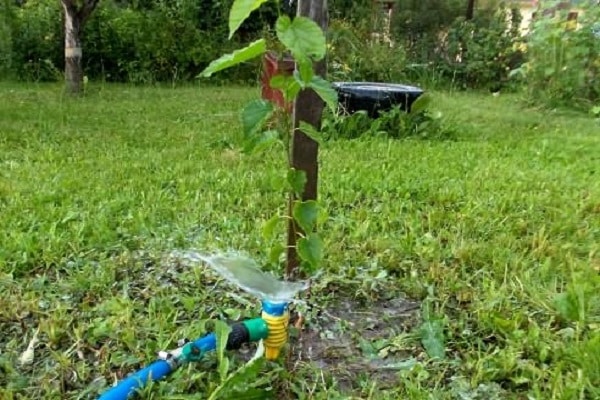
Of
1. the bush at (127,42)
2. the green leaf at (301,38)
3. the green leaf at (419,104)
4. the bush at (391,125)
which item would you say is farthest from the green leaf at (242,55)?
the bush at (127,42)

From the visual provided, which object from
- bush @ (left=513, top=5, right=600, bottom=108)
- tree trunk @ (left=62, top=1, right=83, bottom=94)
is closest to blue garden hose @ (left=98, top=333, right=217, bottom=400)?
tree trunk @ (left=62, top=1, right=83, bottom=94)

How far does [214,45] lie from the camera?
22.6 ft

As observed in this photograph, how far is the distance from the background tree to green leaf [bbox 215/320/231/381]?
4.54m

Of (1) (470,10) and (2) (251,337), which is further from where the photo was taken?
(1) (470,10)

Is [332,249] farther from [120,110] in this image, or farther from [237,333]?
[120,110]

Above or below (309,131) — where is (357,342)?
below

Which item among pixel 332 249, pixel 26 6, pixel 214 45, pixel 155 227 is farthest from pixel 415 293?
pixel 26 6

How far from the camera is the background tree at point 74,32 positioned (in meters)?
4.95

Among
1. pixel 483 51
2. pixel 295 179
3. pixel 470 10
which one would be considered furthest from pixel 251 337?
pixel 470 10

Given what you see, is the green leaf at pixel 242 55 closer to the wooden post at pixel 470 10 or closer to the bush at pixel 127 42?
the bush at pixel 127 42

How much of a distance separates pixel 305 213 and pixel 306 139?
19 cm

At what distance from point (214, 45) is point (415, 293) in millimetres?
5925

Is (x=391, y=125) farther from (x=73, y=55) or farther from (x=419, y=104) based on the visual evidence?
(x=73, y=55)

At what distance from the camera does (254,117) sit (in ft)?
3.53
